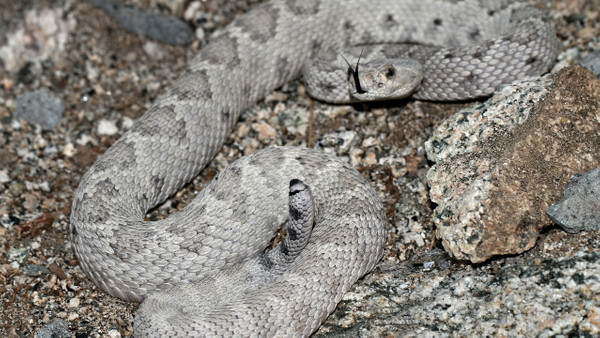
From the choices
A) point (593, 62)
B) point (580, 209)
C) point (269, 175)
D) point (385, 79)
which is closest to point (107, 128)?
point (269, 175)

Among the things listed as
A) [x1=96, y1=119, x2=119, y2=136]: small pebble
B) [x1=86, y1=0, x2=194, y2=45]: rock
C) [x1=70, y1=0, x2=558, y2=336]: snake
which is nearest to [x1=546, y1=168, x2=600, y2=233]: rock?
[x1=70, y1=0, x2=558, y2=336]: snake

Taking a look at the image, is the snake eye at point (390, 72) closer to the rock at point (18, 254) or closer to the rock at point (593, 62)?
the rock at point (593, 62)

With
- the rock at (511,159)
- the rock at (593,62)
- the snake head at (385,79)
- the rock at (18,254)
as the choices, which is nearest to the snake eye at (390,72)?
the snake head at (385,79)

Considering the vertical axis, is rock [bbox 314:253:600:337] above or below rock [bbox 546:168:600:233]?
below

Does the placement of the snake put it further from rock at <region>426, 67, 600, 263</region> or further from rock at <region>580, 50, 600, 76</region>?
rock at <region>426, 67, 600, 263</region>

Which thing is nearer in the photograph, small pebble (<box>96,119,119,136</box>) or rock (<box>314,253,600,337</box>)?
rock (<box>314,253,600,337</box>)

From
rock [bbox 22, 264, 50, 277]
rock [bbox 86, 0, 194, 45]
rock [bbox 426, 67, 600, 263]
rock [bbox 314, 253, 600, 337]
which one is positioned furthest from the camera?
rock [bbox 86, 0, 194, 45]
